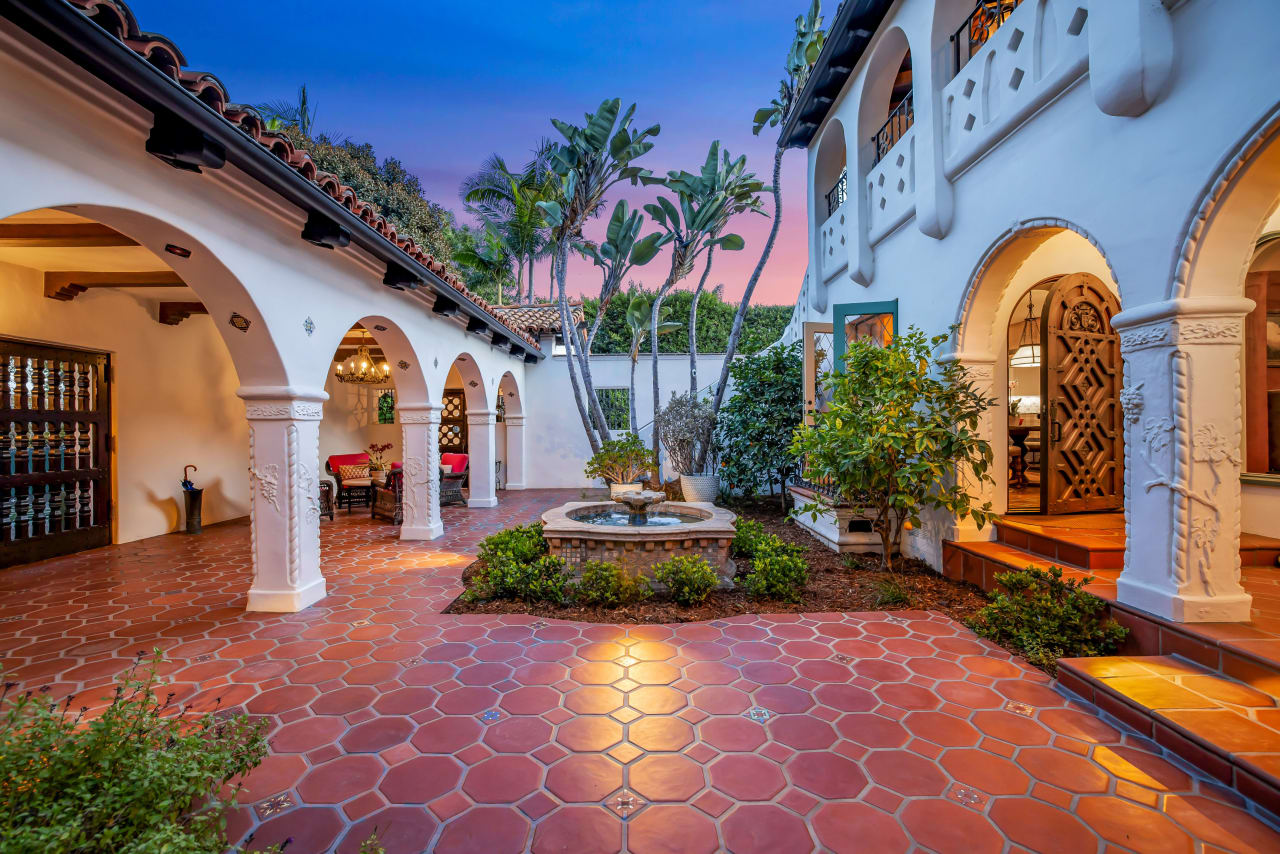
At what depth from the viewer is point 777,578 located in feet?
17.9

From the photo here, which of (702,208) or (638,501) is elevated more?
(702,208)

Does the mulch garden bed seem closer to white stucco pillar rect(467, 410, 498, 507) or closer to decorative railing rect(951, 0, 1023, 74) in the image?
decorative railing rect(951, 0, 1023, 74)

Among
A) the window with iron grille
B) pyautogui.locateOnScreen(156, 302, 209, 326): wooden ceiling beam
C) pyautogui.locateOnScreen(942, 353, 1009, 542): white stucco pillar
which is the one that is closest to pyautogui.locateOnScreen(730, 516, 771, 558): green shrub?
pyautogui.locateOnScreen(942, 353, 1009, 542): white stucco pillar

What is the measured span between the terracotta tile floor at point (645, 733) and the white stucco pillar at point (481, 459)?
6.47 m

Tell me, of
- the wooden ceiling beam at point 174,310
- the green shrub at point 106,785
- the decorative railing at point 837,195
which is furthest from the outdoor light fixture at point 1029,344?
the wooden ceiling beam at point 174,310

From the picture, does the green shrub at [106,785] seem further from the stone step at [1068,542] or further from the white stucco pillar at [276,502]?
the stone step at [1068,542]

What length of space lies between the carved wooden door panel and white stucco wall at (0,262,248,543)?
1216 centimetres

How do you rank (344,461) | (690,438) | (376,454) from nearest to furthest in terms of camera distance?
1. (690,438)
2. (344,461)
3. (376,454)

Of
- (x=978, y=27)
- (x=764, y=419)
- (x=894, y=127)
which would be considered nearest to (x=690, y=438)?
(x=764, y=419)

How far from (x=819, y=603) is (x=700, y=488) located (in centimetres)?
580

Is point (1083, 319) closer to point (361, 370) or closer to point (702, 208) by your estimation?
point (702, 208)

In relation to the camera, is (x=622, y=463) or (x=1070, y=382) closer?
(x=1070, y=382)

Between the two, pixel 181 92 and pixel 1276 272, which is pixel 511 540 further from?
pixel 1276 272

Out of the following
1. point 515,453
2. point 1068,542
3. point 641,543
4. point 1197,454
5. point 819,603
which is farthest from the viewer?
point 515,453
